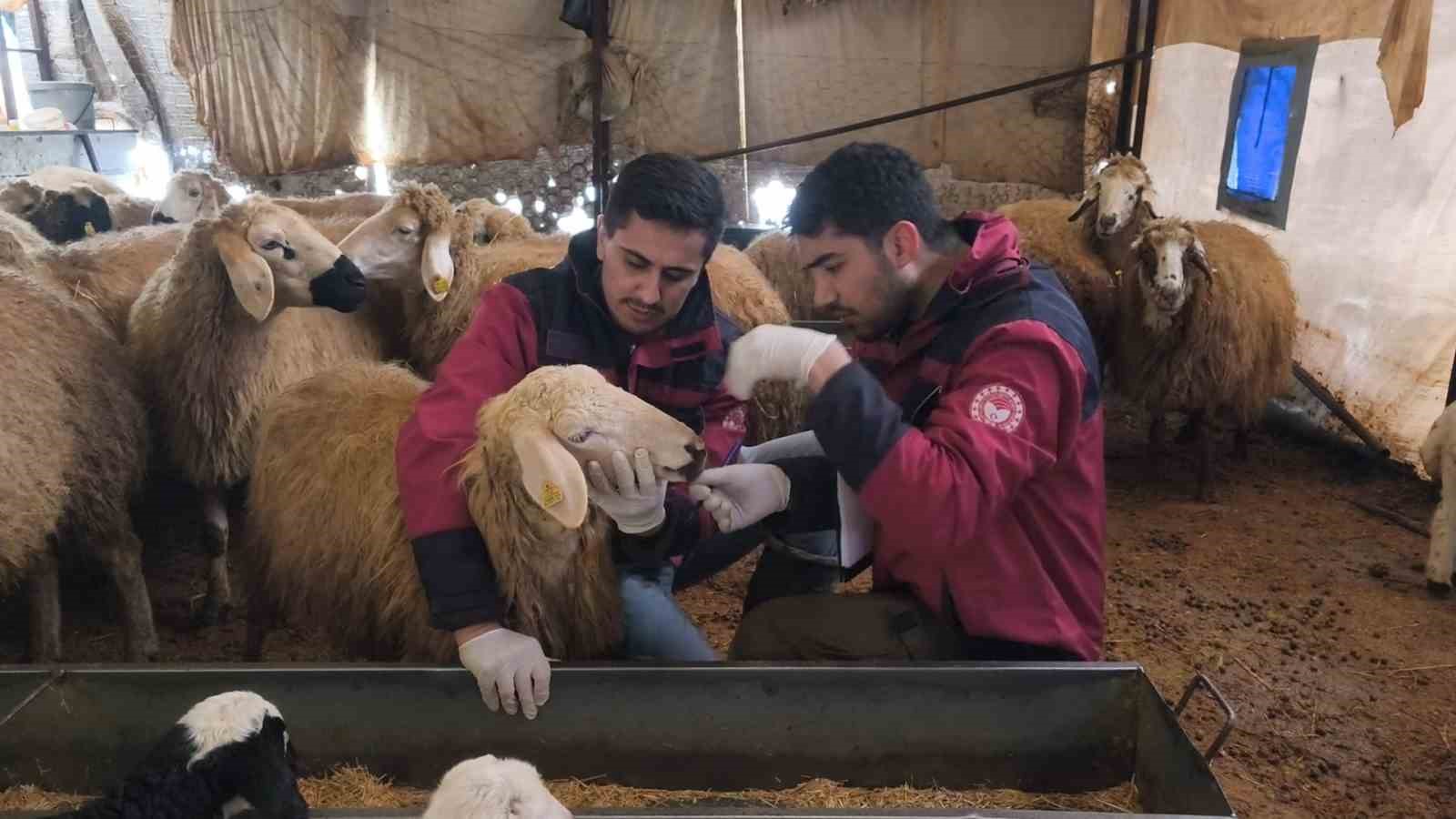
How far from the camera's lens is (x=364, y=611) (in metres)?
2.54

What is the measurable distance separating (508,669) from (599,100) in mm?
7380

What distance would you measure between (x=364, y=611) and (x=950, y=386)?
1.56 meters

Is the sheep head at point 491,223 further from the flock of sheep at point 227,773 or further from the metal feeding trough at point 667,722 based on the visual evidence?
the flock of sheep at point 227,773

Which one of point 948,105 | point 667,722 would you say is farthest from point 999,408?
point 948,105

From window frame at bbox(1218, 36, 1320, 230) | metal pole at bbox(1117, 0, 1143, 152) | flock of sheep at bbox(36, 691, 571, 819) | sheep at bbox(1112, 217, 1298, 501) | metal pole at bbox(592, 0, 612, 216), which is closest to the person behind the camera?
flock of sheep at bbox(36, 691, 571, 819)

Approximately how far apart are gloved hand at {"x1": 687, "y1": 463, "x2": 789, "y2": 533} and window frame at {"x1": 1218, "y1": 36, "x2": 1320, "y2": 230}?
16.2 feet

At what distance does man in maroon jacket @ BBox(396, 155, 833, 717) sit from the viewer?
2.08 meters

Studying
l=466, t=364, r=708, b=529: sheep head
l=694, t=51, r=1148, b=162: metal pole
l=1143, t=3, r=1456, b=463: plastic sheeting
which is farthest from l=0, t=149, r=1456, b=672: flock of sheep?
l=694, t=51, r=1148, b=162: metal pole

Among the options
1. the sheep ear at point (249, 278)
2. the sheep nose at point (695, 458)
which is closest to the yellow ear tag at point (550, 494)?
the sheep nose at point (695, 458)

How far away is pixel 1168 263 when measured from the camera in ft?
16.8

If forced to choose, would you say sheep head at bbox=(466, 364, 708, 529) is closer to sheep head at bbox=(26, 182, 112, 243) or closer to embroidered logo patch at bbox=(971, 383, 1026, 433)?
embroidered logo patch at bbox=(971, 383, 1026, 433)

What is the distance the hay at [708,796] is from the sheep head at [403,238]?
3053 millimetres

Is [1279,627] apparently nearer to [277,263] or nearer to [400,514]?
[400,514]

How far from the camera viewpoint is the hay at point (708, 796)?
6.76 feet
